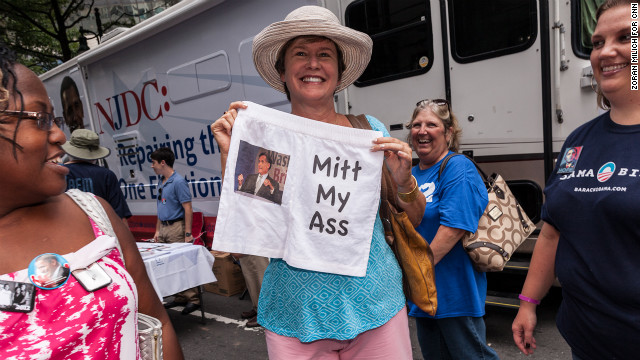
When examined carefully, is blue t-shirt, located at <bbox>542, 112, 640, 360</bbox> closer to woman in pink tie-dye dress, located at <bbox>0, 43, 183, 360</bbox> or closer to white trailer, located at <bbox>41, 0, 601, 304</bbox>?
woman in pink tie-dye dress, located at <bbox>0, 43, 183, 360</bbox>

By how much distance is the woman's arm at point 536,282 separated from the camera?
5.56 ft

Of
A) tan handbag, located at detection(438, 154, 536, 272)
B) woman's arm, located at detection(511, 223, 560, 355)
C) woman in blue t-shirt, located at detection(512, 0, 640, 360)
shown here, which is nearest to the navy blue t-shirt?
tan handbag, located at detection(438, 154, 536, 272)

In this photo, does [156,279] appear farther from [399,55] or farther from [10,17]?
[10,17]

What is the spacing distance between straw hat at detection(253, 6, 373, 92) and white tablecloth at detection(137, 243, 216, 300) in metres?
2.92

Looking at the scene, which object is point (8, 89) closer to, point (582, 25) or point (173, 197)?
point (582, 25)

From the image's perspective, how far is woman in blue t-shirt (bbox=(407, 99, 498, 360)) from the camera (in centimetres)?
208

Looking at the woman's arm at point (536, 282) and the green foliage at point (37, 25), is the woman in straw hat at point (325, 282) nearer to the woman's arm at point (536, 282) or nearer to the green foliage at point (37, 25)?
the woman's arm at point (536, 282)

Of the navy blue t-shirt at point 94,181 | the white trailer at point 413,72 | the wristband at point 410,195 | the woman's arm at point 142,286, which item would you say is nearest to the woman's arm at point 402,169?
the wristband at point 410,195

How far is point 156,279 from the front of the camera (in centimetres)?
406

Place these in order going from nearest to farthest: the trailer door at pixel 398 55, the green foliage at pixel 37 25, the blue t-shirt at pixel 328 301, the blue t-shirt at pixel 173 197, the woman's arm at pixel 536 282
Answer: the blue t-shirt at pixel 328 301, the woman's arm at pixel 536 282, the trailer door at pixel 398 55, the blue t-shirt at pixel 173 197, the green foliage at pixel 37 25

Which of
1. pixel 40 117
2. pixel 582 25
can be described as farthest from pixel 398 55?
pixel 40 117

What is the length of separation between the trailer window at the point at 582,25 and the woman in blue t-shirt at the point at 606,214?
2028mm

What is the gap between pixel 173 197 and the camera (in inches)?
208

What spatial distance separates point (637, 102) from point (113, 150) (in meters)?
7.33
